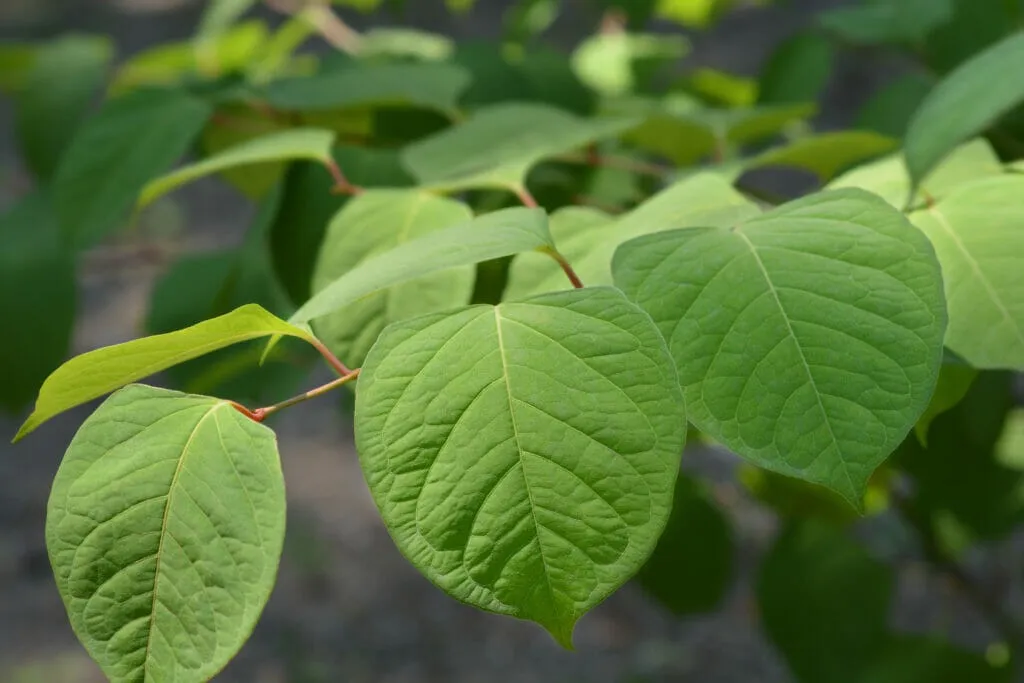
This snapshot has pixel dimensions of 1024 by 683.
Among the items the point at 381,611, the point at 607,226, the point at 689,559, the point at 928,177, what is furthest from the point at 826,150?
the point at 381,611

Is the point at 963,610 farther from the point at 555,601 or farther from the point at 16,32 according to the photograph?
the point at 16,32

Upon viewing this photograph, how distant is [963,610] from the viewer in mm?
2578

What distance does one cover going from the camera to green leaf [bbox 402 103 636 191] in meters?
→ 0.67

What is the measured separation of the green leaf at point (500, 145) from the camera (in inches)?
26.6

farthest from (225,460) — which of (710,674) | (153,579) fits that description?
(710,674)

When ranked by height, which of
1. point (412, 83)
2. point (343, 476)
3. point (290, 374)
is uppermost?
point (412, 83)

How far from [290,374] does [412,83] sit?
282 mm

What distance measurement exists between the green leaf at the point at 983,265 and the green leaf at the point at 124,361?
0.31 m

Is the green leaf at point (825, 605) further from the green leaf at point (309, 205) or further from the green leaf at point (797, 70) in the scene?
the green leaf at point (309, 205)

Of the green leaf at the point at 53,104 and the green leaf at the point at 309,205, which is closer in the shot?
the green leaf at the point at 309,205

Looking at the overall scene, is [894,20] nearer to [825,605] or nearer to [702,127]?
[702,127]

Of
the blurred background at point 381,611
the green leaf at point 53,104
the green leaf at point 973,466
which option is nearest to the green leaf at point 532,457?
the green leaf at point 973,466

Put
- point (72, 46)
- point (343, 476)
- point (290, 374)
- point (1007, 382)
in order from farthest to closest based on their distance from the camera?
point (343, 476) → point (72, 46) → point (290, 374) → point (1007, 382)

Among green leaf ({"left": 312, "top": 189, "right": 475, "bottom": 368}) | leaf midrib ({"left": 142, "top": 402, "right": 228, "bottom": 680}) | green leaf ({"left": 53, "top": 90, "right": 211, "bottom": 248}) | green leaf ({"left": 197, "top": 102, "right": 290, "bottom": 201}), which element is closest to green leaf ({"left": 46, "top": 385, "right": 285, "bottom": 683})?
leaf midrib ({"left": 142, "top": 402, "right": 228, "bottom": 680})
